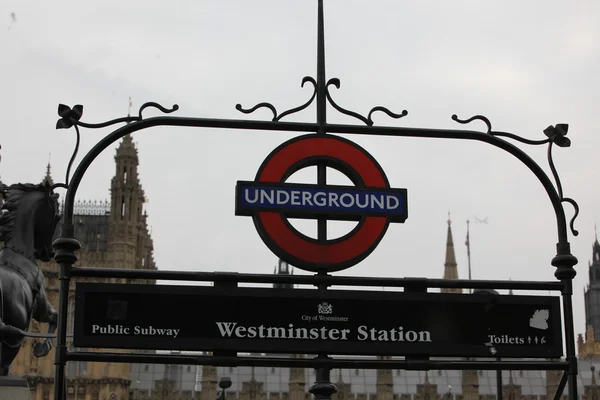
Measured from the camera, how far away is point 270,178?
11664 mm

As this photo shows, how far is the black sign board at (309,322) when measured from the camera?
35.3ft

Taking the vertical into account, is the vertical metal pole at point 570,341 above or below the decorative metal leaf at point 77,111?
below

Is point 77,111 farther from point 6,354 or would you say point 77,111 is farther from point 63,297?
point 6,354

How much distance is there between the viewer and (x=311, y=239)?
11578 mm

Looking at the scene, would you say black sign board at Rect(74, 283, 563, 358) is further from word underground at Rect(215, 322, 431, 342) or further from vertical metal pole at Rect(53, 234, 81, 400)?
vertical metal pole at Rect(53, 234, 81, 400)

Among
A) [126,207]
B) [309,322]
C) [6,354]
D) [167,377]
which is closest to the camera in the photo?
[309,322]

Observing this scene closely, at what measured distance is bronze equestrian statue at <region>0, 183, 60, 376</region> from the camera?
621 inches

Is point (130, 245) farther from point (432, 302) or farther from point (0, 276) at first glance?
point (432, 302)

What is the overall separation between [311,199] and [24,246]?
21.9ft

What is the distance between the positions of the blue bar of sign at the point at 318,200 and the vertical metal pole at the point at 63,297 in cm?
189

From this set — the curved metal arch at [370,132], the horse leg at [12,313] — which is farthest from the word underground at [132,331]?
the horse leg at [12,313]

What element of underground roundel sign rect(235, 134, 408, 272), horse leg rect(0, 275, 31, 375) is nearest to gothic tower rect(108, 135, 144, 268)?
horse leg rect(0, 275, 31, 375)

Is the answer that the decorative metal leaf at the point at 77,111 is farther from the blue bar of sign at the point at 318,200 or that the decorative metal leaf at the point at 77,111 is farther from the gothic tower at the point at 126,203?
the gothic tower at the point at 126,203

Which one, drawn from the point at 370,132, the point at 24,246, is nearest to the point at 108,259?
the point at 24,246
